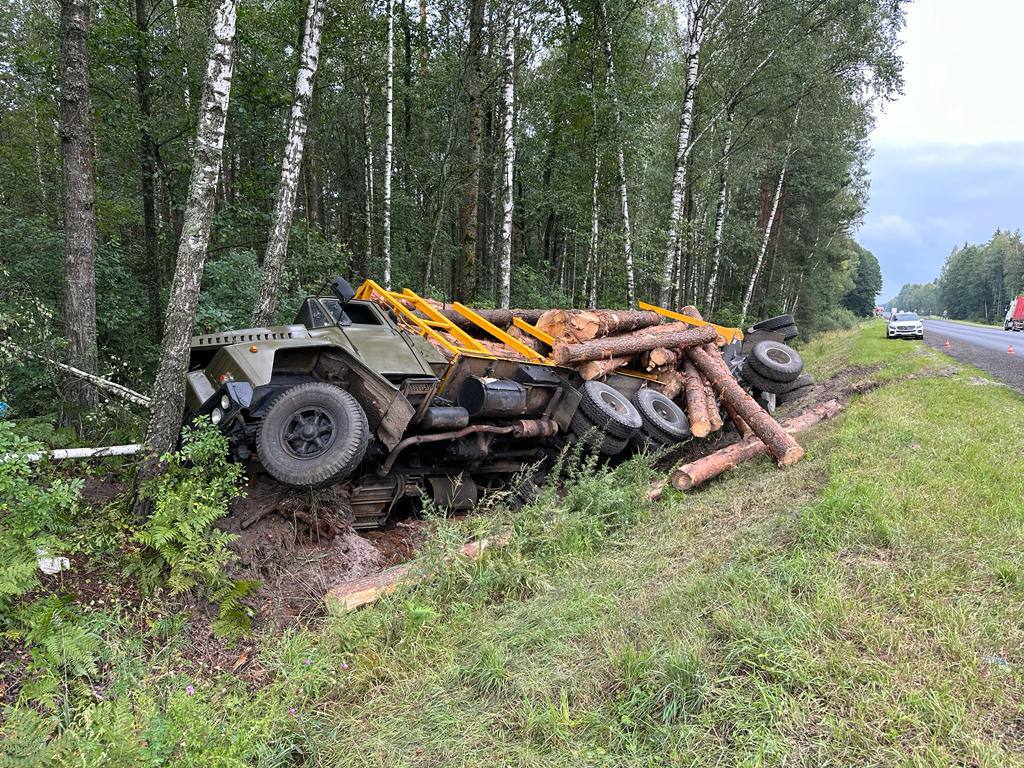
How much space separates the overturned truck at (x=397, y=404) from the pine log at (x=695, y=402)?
239 mm

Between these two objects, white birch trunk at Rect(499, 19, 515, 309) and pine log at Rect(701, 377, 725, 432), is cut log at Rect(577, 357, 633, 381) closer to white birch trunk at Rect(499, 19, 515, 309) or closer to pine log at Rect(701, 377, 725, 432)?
pine log at Rect(701, 377, 725, 432)

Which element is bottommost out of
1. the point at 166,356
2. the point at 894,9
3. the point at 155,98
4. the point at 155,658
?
the point at 155,658

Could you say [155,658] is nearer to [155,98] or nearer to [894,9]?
[155,98]

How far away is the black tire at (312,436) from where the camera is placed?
14.0 feet

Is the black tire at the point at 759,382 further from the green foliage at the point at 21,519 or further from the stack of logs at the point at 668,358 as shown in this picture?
the green foliage at the point at 21,519

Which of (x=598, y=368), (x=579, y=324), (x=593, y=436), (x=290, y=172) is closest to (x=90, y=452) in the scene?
(x=290, y=172)

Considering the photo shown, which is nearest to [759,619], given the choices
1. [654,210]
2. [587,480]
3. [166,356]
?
[587,480]

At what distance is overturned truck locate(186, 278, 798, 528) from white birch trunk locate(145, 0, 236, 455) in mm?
205

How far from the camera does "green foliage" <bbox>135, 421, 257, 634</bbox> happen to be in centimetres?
382

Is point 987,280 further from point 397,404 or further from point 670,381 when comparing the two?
point 397,404

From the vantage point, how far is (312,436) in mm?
4445

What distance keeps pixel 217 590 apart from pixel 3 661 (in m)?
1.17

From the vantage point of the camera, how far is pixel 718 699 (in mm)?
2377

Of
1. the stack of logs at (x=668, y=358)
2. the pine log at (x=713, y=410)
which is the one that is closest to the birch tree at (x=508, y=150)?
the stack of logs at (x=668, y=358)
